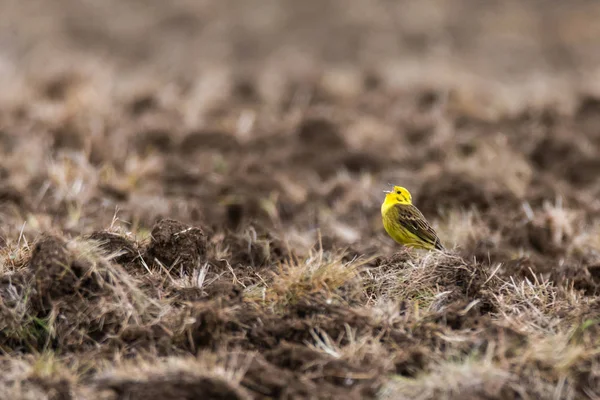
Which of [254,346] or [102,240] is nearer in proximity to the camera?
[254,346]

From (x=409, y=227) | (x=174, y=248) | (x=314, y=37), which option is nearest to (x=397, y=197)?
(x=409, y=227)

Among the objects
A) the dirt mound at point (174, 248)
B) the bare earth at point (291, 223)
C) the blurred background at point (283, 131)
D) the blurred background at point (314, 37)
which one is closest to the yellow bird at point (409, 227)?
the bare earth at point (291, 223)

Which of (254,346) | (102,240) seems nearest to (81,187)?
(102,240)

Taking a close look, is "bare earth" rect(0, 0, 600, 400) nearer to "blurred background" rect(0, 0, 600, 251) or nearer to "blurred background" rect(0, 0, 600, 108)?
"blurred background" rect(0, 0, 600, 251)

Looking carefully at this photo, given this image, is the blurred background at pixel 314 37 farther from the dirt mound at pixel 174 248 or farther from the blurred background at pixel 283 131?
the dirt mound at pixel 174 248

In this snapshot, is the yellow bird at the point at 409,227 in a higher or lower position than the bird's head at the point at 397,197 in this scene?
lower

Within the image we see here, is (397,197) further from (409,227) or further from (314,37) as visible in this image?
(314,37)

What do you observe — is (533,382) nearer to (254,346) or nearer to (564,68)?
(254,346)
